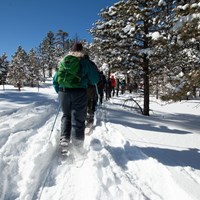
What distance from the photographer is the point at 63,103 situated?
5.20 metres

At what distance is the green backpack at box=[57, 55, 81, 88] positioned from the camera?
502 cm

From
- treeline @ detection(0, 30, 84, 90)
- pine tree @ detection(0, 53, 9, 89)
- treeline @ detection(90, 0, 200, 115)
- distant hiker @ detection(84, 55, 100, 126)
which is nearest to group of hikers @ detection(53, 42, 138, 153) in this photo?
distant hiker @ detection(84, 55, 100, 126)

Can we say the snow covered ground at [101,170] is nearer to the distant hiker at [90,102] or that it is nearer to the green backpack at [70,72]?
the green backpack at [70,72]

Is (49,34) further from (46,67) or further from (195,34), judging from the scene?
(195,34)

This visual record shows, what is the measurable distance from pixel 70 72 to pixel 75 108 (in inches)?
27.4

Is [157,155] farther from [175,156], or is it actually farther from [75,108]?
[75,108]

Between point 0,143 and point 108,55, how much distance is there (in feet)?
31.1

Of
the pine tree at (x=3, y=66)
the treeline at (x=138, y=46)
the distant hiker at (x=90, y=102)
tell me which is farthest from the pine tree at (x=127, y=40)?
the pine tree at (x=3, y=66)

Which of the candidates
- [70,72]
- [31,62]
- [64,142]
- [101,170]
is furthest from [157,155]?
[31,62]

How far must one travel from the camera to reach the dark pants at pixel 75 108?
5.10 metres

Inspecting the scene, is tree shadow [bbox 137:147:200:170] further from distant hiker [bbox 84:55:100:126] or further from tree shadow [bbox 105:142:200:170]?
distant hiker [bbox 84:55:100:126]

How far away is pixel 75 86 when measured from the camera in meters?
5.07

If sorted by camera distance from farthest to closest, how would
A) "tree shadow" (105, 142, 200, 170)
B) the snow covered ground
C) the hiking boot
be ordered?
1. the hiking boot
2. "tree shadow" (105, 142, 200, 170)
3. the snow covered ground

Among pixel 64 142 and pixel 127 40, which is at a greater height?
pixel 127 40
